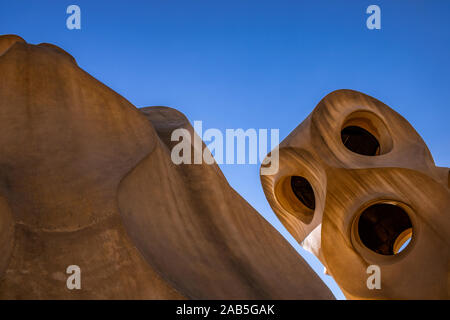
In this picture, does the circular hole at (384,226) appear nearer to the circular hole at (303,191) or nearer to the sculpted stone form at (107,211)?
the circular hole at (303,191)

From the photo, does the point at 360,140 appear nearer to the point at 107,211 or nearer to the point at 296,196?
the point at 296,196

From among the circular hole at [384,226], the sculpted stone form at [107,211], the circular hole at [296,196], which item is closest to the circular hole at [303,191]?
the circular hole at [296,196]

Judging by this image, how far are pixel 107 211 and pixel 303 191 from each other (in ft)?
28.2

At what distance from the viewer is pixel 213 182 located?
5.41 meters

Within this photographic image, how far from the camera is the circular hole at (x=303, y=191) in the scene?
1123cm

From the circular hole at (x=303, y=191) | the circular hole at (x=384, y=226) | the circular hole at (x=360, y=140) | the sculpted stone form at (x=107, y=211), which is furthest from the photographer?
the circular hole at (x=303, y=191)

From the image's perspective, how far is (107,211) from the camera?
362cm

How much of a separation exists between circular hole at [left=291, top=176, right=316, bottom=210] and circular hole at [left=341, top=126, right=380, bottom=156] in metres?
1.92

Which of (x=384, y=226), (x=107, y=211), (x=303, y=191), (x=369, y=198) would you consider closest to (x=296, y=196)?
(x=303, y=191)

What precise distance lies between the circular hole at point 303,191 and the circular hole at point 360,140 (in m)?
1.92

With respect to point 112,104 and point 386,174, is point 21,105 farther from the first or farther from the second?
point 386,174

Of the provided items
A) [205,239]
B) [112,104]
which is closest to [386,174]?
[205,239]

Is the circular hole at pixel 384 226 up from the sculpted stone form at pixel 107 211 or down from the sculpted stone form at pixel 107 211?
down
